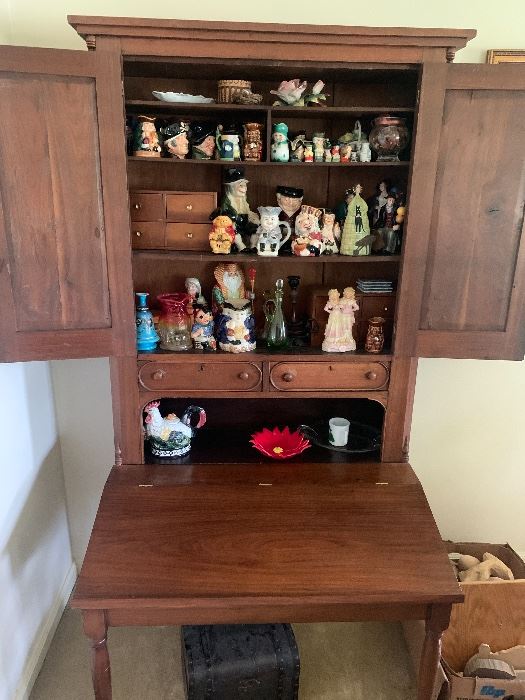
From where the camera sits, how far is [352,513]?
1.53 m

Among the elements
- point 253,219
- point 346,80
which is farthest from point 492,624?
point 346,80

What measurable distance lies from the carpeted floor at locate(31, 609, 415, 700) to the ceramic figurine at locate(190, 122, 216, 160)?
Answer: 5.31 feet

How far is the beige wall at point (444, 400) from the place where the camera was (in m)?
1.65

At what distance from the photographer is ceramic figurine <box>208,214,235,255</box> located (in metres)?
1.59

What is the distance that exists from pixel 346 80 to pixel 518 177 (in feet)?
1.92

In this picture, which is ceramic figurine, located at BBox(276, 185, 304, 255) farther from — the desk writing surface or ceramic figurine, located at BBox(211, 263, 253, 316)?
the desk writing surface

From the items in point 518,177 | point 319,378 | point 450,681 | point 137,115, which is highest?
point 137,115

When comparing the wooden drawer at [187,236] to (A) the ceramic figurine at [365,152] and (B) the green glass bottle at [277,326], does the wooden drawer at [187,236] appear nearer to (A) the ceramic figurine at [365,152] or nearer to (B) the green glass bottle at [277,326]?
(B) the green glass bottle at [277,326]

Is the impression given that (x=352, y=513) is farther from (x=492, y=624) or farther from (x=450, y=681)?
(x=492, y=624)

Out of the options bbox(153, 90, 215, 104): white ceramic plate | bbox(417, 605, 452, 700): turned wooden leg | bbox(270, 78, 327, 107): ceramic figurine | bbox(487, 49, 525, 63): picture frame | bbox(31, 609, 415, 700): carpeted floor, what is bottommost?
bbox(31, 609, 415, 700): carpeted floor

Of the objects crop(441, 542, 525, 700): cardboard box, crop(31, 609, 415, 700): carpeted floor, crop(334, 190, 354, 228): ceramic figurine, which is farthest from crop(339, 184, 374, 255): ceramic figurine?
crop(31, 609, 415, 700): carpeted floor

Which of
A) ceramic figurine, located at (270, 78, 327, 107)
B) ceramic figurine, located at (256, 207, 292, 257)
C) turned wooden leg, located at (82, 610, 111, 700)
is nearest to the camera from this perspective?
turned wooden leg, located at (82, 610, 111, 700)

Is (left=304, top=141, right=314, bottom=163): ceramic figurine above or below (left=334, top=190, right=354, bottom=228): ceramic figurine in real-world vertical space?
above

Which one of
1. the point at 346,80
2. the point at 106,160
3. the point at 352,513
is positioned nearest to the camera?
the point at 106,160
